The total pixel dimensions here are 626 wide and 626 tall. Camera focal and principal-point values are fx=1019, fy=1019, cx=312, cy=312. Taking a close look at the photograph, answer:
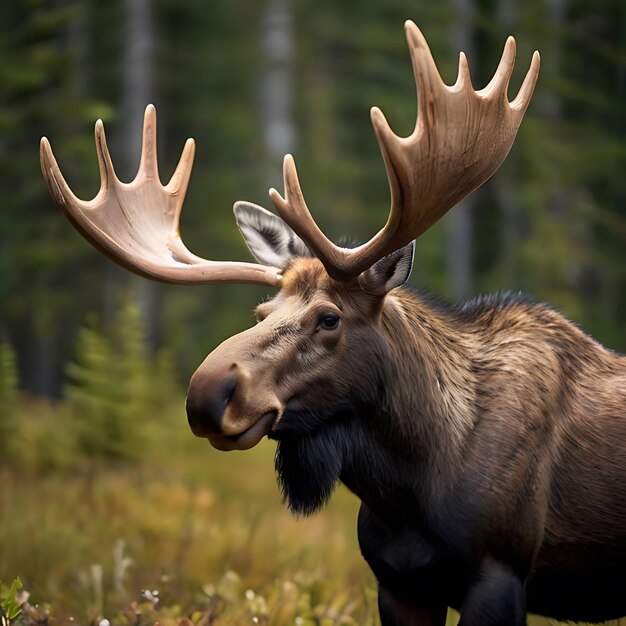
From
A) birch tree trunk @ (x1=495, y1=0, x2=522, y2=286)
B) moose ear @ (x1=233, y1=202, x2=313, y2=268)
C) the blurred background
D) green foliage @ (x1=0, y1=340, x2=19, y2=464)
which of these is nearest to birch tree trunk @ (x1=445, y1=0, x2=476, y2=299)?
the blurred background

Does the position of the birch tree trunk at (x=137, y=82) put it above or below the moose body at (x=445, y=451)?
above

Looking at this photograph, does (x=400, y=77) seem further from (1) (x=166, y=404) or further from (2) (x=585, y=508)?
(2) (x=585, y=508)

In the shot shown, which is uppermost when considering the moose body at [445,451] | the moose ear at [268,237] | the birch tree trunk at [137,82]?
the birch tree trunk at [137,82]

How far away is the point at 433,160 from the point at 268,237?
1.06m

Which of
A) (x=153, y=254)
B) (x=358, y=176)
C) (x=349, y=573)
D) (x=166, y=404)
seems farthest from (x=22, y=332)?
(x=153, y=254)

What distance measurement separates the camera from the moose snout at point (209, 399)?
347 centimetres

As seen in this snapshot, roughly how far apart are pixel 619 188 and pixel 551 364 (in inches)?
442

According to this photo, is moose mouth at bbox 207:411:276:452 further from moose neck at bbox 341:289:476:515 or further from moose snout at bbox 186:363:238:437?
moose neck at bbox 341:289:476:515

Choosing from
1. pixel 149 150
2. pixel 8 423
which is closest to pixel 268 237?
pixel 149 150

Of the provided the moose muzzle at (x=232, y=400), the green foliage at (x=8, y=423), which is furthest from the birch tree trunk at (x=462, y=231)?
the moose muzzle at (x=232, y=400)

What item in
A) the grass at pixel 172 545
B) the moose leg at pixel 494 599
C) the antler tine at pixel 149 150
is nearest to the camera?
the moose leg at pixel 494 599

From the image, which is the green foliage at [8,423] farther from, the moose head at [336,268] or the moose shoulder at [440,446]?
the moose shoulder at [440,446]

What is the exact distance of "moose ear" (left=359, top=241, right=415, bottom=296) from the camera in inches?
152

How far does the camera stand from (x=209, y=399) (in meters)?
3.47
